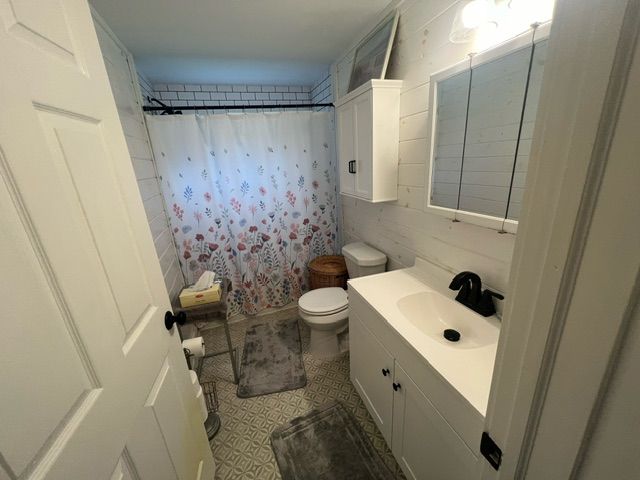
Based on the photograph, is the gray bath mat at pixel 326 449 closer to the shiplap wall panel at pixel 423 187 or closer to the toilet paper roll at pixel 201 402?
the toilet paper roll at pixel 201 402

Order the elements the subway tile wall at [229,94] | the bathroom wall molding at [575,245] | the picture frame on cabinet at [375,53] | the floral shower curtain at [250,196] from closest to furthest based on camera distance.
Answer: the bathroom wall molding at [575,245] < the picture frame on cabinet at [375,53] < the floral shower curtain at [250,196] < the subway tile wall at [229,94]

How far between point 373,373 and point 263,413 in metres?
0.76

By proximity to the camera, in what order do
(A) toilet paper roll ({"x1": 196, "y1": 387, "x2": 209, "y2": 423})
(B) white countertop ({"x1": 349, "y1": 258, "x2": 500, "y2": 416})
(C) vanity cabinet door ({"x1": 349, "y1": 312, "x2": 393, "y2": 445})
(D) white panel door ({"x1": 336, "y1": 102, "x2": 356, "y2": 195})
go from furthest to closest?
1. (D) white panel door ({"x1": 336, "y1": 102, "x2": 356, "y2": 195})
2. (A) toilet paper roll ({"x1": 196, "y1": 387, "x2": 209, "y2": 423})
3. (C) vanity cabinet door ({"x1": 349, "y1": 312, "x2": 393, "y2": 445})
4. (B) white countertop ({"x1": 349, "y1": 258, "x2": 500, "y2": 416})

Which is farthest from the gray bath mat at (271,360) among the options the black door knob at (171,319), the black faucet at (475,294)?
the black faucet at (475,294)

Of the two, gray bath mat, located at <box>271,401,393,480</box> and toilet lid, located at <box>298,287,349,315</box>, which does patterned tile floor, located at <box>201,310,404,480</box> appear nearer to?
gray bath mat, located at <box>271,401,393,480</box>

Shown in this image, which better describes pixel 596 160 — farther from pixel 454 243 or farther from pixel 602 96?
pixel 454 243

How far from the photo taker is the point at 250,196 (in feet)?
7.36

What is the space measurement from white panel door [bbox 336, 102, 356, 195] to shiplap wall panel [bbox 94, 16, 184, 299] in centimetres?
132

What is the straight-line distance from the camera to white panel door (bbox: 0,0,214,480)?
16.0 inches

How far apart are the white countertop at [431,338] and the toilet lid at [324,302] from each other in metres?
0.46

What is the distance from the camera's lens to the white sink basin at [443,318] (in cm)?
106

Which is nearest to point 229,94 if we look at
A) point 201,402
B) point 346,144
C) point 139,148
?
point 139,148

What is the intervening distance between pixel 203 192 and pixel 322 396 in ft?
5.78


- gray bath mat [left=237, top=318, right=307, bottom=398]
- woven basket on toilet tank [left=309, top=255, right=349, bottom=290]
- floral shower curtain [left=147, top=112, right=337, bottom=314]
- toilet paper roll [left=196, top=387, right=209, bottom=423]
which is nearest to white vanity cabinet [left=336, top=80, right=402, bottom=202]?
floral shower curtain [left=147, top=112, right=337, bottom=314]
